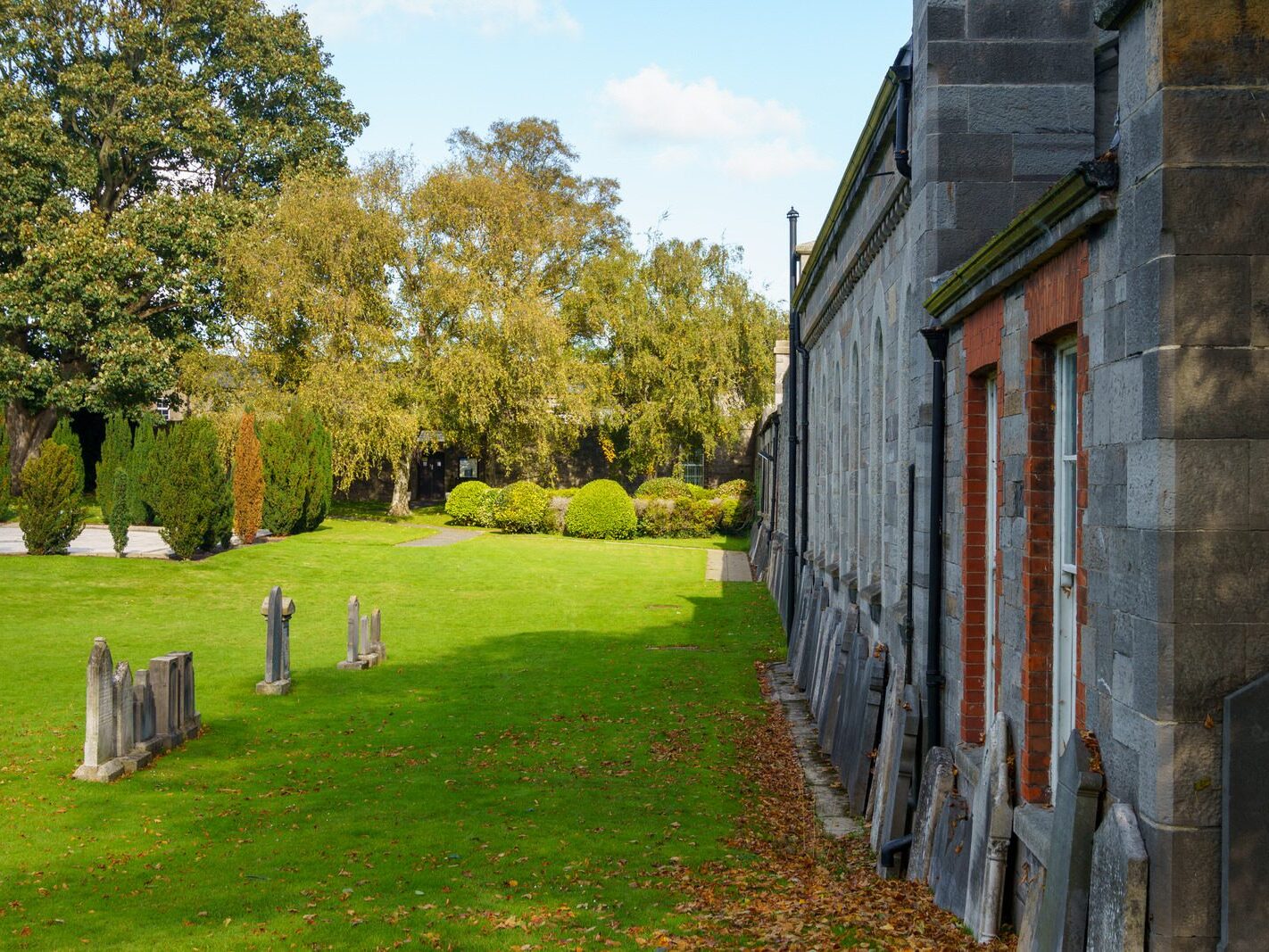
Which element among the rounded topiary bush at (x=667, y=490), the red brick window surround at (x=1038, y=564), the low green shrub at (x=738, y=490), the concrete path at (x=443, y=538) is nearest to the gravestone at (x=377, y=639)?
the red brick window surround at (x=1038, y=564)

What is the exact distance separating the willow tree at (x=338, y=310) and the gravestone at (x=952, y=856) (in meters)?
31.1

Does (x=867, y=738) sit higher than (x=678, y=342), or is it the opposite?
(x=678, y=342)

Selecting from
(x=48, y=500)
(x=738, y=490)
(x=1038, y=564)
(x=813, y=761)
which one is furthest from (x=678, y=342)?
(x=1038, y=564)

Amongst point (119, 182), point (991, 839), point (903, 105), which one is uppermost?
point (119, 182)

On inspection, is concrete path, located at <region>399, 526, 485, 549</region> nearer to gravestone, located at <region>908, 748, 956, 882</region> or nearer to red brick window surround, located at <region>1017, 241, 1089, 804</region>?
gravestone, located at <region>908, 748, 956, 882</region>

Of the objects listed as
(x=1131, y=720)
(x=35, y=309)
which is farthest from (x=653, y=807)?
(x=35, y=309)

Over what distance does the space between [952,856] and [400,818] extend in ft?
14.2

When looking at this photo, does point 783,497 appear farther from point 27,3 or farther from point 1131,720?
point 27,3

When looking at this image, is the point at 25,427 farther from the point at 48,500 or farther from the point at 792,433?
the point at 792,433

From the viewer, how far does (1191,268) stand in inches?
151

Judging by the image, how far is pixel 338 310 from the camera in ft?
121

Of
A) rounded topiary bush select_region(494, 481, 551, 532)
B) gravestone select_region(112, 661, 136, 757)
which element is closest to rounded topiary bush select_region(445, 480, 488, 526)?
rounded topiary bush select_region(494, 481, 551, 532)

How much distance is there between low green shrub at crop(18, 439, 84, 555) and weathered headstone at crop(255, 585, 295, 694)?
44.2 ft

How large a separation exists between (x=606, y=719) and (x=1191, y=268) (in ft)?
32.4
